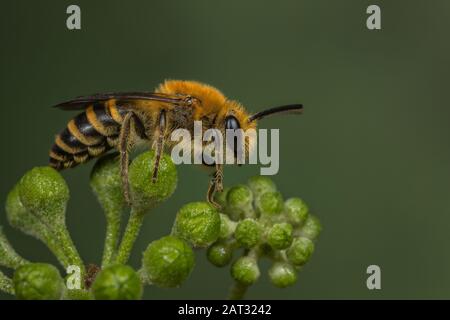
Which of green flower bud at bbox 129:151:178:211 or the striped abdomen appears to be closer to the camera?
green flower bud at bbox 129:151:178:211

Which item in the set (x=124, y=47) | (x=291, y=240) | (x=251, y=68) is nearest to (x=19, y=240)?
(x=124, y=47)

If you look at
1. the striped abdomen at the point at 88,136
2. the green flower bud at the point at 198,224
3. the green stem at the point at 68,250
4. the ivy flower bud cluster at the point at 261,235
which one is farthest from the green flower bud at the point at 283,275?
the striped abdomen at the point at 88,136

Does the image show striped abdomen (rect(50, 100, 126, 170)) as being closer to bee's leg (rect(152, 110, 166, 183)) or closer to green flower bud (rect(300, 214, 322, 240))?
bee's leg (rect(152, 110, 166, 183))

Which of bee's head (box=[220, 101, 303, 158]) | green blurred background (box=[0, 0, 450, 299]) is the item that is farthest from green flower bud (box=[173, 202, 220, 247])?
green blurred background (box=[0, 0, 450, 299])

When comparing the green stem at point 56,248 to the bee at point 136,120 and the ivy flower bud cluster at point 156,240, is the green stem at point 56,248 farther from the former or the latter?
the bee at point 136,120

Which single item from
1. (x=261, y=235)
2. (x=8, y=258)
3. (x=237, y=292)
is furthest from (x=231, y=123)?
(x=8, y=258)

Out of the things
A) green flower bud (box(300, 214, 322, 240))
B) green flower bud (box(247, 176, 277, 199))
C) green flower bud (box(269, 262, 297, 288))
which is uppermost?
green flower bud (box(247, 176, 277, 199))
